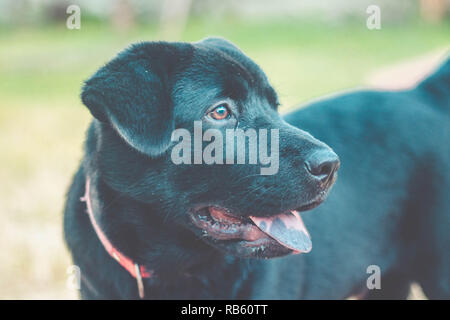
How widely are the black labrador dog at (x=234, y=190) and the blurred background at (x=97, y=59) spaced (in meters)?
0.57

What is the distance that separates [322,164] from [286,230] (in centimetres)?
35

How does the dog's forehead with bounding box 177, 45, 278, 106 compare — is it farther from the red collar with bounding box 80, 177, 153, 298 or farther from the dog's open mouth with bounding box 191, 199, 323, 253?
the red collar with bounding box 80, 177, 153, 298

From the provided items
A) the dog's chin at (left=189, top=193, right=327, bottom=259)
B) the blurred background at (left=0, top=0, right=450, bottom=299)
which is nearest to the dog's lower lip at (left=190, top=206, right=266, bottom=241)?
the dog's chin at (left=189, top=193, right=327, bottom=259)

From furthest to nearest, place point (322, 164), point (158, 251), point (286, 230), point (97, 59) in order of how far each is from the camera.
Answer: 1. point (97, 59)
2. point (158, 251)
3. point (286, 230)
4. point (322, 164)

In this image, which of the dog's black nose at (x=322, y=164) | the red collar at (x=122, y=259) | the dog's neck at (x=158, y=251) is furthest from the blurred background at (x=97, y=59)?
the red collar at (x=122, y=259)

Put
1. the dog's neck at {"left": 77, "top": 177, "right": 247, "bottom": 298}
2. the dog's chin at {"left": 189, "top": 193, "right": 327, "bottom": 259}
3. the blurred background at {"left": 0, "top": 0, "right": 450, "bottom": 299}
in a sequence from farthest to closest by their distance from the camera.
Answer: the blurred background at {"left": 0, "top": 0, "right": 450, "bottom": 299}, the dog's neck at {"left": 77, "top": 177, "right": 247, "bottom": 298}, the dog's chin at {"left": 189, "top": 193, "right": 327, "bottom": 259}

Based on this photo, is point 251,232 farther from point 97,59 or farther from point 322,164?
point 97,59

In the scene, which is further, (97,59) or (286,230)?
(97,59)

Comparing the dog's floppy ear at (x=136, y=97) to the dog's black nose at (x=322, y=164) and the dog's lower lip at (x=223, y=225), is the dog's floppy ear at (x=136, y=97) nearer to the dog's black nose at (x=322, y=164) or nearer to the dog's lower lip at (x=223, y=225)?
the dog's lower lip at (x=223, y=225)

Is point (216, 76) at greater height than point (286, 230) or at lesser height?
greater

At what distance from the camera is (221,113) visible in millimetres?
2379

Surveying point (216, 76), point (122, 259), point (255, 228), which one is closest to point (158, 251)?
point (122, 259)

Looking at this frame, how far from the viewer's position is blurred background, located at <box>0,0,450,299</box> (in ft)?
15.7

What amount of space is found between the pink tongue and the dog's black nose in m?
0.27
